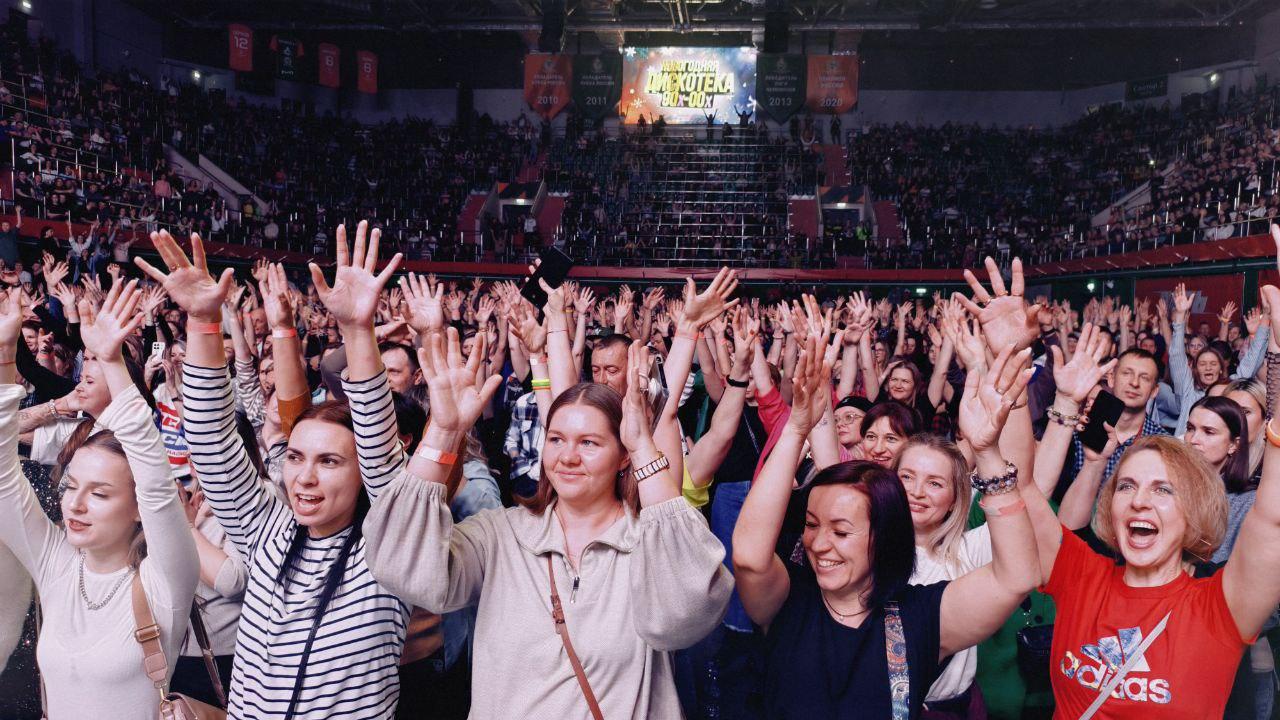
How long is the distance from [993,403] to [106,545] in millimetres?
1967

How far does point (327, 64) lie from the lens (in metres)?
22.2

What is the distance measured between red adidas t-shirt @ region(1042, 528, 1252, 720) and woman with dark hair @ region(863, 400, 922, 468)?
40.1 inches

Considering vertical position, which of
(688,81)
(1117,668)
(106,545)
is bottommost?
(1117,668)

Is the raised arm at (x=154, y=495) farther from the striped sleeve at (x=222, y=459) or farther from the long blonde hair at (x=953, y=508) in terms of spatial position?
the long blonde hair at (x=953, y=508)

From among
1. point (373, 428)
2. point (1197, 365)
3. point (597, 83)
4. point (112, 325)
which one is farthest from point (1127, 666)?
point (597, 83)

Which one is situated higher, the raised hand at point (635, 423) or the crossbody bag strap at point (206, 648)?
the raised hand at point (635, 423)

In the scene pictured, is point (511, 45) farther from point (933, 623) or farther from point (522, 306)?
point (933, 623)

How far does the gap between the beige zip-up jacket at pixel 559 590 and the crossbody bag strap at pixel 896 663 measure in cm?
41

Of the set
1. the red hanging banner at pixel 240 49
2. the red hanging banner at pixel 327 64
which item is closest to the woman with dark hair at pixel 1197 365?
the red hanging banner at pixel 240 49

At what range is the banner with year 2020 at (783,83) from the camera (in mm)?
21500

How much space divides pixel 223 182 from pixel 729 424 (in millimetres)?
19603

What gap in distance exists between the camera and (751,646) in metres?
1.94

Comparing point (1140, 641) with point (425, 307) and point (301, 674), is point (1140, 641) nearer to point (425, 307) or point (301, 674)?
point (301, 674)

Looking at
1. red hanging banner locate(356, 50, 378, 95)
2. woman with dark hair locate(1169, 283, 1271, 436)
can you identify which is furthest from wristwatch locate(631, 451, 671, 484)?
red hanging banner locate(356, 50, 378, 95)
